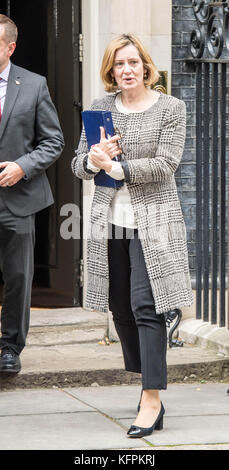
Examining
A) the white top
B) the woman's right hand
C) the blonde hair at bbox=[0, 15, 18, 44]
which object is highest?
the blonde hair at bbox=[0, 15, 18, 44]

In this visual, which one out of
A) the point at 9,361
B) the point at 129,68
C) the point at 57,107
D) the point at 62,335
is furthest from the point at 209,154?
the point at 129,68

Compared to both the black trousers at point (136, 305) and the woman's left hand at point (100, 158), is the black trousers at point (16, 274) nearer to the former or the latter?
the black trousers at point (136, 305)

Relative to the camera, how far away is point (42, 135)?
19.8 ft

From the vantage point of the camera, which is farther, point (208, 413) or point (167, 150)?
point (208, 413)

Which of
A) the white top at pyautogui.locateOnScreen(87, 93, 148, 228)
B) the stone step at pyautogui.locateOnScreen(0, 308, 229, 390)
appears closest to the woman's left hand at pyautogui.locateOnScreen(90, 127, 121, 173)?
the white top at pyautogui.locateOnScreen(87, 93, 148, 228)

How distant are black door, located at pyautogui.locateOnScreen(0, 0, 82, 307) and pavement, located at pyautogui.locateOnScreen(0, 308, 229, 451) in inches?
19.6

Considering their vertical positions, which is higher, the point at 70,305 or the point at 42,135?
the point at 42,135

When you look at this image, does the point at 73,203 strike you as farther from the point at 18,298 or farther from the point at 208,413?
the point at 208,413

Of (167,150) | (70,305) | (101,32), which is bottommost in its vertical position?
(70,305)

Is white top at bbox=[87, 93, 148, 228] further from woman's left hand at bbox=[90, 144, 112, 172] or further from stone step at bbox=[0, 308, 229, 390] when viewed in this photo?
stone step at bbox=[0, 308, 229, 390]

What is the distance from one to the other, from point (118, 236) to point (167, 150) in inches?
19.6

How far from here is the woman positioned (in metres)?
5.02

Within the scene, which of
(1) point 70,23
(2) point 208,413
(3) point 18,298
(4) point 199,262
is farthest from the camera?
(1) point 70,23
